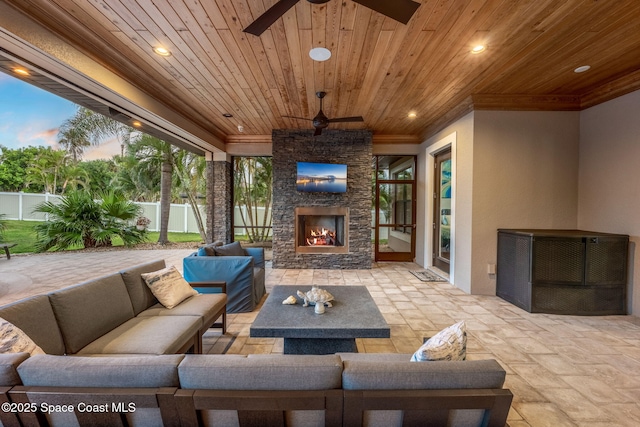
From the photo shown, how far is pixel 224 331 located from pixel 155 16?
2.91 meters

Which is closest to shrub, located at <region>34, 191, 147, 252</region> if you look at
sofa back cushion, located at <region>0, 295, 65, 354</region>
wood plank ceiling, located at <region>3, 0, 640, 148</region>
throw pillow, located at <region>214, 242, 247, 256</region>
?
wood plank ceiling, located at <region>3, 0, 640, 148</region>

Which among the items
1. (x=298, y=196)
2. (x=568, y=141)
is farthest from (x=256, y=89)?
(x=568, y=141)

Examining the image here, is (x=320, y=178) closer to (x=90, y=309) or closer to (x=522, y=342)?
(x=522, y=342)

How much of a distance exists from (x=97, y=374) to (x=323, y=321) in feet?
4.60

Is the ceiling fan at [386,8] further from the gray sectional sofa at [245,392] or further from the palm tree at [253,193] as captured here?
the palm tree at [253,193]

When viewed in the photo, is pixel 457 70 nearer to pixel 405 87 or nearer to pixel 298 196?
pixel 405 87

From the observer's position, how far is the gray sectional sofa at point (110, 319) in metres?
1.53

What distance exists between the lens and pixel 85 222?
7.15 metres

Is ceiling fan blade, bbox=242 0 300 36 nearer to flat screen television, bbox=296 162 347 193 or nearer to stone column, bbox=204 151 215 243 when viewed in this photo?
flat screen television, bbox=296 162 347 193

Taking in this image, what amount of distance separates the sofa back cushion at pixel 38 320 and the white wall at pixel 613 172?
5567 mm

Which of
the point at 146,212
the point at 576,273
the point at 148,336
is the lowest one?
the point at 148,336

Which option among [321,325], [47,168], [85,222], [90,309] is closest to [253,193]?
[85,222]

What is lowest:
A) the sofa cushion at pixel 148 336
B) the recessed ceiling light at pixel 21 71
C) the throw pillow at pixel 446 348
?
the sofa cushion at pixel 148 336

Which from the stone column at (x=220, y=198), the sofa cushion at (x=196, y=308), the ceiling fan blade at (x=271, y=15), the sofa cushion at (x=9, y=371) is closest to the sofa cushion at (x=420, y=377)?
the sofa cushion at (x=9, y=371)
